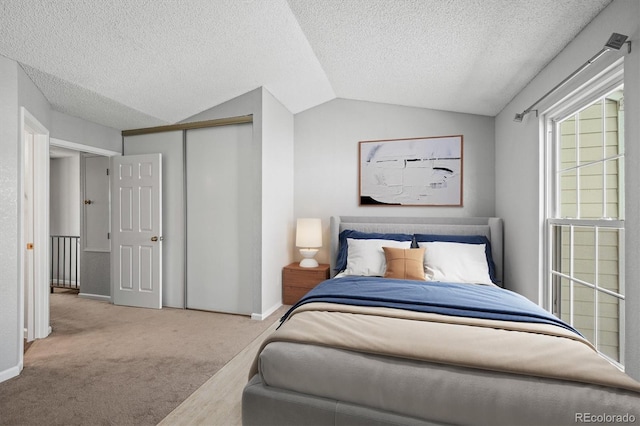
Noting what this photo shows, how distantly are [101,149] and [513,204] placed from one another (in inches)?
190

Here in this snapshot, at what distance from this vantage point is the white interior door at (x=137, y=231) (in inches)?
154

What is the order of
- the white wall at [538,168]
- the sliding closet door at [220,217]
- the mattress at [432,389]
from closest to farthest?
the mattress at [432,389]
the white wall at [538,168]
the sliding closet door at [220,217]

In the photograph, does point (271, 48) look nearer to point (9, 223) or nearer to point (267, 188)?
point (267, 188)

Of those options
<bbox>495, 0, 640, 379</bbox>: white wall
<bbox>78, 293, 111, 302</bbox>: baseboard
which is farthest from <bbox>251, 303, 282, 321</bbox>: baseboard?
<bbox>495, 0, 640, 379</bbox>: white wall

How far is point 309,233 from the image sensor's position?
3.92 m

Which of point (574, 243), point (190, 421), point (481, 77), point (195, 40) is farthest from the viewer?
point (481, 77)

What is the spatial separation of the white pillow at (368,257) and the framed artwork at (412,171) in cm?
81

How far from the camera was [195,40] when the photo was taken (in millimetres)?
2553

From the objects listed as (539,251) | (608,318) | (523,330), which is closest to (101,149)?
(523,330)

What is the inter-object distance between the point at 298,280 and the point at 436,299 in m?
2.09

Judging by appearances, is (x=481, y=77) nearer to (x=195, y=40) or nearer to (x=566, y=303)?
(x=566, y=303)

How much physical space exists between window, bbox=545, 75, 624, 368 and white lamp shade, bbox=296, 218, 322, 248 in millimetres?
2342

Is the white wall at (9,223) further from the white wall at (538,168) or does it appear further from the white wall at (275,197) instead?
the white wall at (538,168)

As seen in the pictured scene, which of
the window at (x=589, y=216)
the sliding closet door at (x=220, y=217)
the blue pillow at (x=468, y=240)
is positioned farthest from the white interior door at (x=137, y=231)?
the window at (x=589, y=216)
